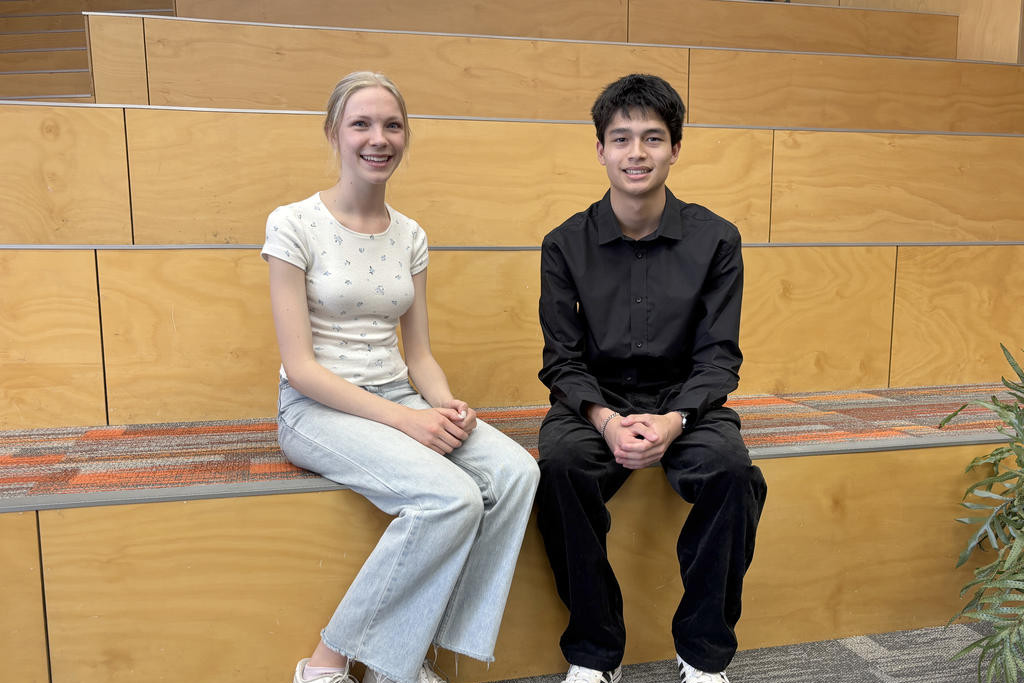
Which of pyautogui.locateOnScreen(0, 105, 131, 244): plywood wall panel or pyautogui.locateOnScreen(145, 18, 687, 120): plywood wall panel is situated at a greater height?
pyautogui.locateOnScreen(145, 18, 687, 120): plywood wall panel

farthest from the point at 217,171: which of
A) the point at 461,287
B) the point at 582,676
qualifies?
the point at 582,676

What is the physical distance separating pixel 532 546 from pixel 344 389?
40 cm

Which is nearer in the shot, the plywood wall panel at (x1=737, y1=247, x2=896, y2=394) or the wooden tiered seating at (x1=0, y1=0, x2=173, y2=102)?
the plywood wall panel at (x1=737, y1=247, x2=896, y2=394)

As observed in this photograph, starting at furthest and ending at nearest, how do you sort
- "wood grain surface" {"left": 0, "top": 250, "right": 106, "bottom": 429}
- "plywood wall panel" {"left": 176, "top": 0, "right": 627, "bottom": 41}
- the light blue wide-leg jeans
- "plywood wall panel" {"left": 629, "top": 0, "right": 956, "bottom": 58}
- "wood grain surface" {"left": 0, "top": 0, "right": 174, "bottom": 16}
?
"wood grain surface" {"left": 0, "top": 0, "right": 174, "bottom": 16} < "plywood wall panel" {"left": 629, "top": 0, "right": 956, "bottom": 58} < "plywood wall panel" {"left": 176, "top": 0, "right": 627, "bottom": 41} < "wood grain surface" {"left": 0, "top": 250, "right": 106, "bottom": 429} < the light blue wide-leg jeans

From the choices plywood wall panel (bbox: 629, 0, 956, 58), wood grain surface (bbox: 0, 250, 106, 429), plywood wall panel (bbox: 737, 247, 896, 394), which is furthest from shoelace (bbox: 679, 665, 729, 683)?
plywood wall panel (bbox: 629, 0, 956, 58)

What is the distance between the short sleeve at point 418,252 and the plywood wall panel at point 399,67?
2.98 feet

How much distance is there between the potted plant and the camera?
1.27 m

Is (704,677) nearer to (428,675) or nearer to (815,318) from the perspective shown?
(428,675)

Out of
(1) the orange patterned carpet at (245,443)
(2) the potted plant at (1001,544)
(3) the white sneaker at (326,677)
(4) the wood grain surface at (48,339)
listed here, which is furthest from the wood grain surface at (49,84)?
(2) the potted plant at (1001,544)

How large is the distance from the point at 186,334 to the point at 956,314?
5.87ft

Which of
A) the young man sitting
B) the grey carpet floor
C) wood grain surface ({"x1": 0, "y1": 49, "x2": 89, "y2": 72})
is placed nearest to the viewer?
the young man sitting

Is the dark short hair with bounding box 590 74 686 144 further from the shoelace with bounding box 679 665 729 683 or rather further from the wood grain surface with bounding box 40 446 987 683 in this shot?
the shoelace with bounding box 679 665 729 683

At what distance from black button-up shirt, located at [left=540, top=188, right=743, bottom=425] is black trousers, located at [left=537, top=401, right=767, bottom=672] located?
0.42 feet

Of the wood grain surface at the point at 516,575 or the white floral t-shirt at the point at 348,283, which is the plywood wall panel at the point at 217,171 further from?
the wood grain surface at the point at 516,575
